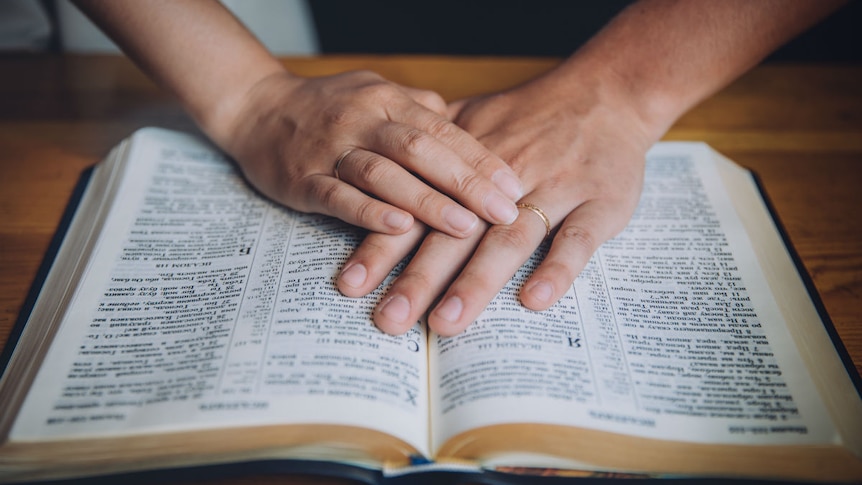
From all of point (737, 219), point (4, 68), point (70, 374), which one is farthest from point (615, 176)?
point (4, 68)

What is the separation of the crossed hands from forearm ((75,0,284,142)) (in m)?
0.03

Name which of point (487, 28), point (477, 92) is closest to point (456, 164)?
point (477, 92)

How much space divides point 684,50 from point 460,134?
36 centimetres

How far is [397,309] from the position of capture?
576 mm

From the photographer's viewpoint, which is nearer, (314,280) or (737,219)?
(314,280)

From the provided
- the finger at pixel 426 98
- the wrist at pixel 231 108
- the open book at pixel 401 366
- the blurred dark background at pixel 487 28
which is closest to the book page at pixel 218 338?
the open book at pixel 401 366

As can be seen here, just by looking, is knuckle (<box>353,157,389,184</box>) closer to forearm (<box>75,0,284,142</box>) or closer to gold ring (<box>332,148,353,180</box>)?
gold ring (<box>332,148,353,180</box>)

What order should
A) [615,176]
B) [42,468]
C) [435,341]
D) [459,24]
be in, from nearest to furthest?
[42,468], [435,341], [615,176], [459,24]

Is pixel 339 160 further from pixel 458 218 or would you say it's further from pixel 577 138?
pixel 577 138

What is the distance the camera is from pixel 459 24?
1.48 meters

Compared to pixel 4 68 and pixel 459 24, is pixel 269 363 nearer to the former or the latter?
pixel 4 68

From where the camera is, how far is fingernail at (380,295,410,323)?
0.57 metres

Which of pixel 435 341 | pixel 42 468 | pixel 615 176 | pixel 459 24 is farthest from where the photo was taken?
pixel 459 24

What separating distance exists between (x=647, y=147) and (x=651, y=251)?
0.17 m
